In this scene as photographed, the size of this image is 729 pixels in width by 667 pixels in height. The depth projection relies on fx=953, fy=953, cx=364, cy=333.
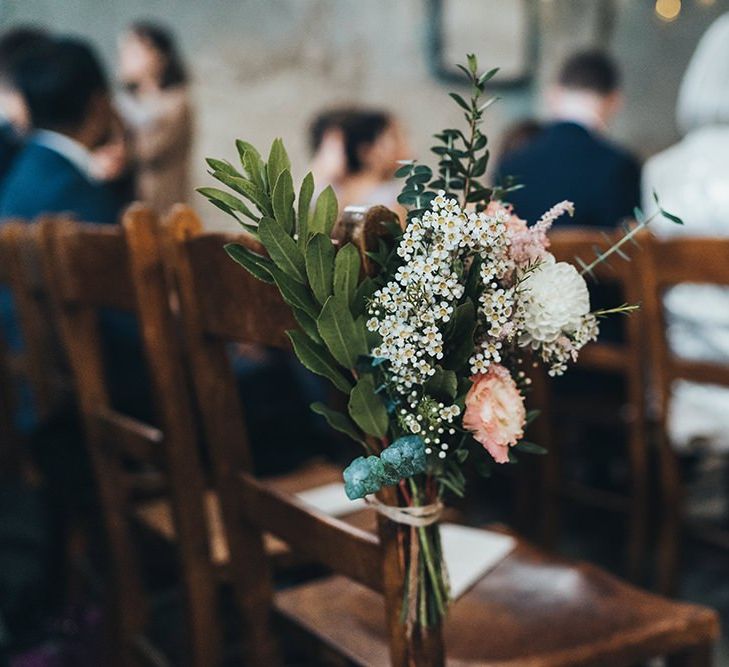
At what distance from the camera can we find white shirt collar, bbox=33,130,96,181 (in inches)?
92.4

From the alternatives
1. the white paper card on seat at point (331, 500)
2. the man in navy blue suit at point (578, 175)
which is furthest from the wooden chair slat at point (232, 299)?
the man in navy blue suit at point (578, 175)

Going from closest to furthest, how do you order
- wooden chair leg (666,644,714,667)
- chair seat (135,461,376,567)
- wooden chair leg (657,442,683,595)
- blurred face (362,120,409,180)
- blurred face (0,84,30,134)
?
wooden chair leg (666,644,714,667), chair seat (135,461,376,567), wooden chair leg (657,442,683,595), blurred face (0,84,30,134), blurred face (362,120,409,180)

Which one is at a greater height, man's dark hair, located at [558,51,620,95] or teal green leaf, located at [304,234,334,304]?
man's dark hair, located at [558,51,620,95]

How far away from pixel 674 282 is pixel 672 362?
0.19 meters

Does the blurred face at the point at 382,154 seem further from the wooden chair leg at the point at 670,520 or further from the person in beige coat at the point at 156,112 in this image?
the wooden chair leg at the point at 670,520

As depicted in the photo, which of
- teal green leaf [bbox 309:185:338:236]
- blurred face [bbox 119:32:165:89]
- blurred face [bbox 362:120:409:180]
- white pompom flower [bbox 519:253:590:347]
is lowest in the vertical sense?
white pompom flower [bbox 519:253:590:347]

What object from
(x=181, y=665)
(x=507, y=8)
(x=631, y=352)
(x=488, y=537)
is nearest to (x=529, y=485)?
(x=631, y=352)

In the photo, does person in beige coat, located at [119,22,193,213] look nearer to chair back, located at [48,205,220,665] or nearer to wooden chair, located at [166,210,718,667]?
chair back, located at [48,205,220,665]

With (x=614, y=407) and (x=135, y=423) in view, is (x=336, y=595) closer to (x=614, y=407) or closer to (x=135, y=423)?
(x=135, y=423)

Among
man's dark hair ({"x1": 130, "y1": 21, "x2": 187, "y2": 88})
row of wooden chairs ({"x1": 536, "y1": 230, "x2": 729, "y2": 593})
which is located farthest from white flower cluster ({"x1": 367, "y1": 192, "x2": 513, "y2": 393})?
man's dark hair ({"x1": 130, "y1": 21, "x2": 187, "y2": 88})

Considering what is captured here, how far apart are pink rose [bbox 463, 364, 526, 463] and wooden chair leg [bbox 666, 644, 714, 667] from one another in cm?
65

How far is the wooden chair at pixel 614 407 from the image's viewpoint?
5.94 feet

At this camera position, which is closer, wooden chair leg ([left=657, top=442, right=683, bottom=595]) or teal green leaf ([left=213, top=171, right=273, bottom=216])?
teal green leaf ([left=213, top=171, right=273, bottom=216])

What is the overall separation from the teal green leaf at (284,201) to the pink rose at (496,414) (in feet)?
0.68
